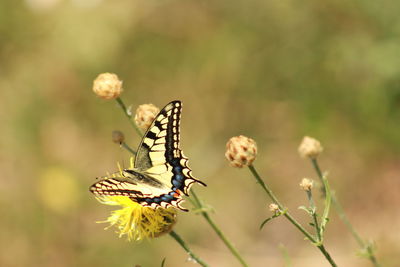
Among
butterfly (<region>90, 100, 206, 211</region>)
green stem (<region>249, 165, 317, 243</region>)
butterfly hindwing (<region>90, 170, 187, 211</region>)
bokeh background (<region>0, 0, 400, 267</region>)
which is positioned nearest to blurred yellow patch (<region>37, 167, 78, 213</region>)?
bokeh background (<region>0, 0, 400, 267</region>)

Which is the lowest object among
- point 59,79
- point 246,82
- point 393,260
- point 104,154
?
point 393,260

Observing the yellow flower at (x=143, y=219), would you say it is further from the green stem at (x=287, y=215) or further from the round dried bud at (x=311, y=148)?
the round dried bud at (x=311, y=148)

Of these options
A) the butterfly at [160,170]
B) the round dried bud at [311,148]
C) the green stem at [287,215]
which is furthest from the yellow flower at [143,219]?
the round dried bud at [311,148]

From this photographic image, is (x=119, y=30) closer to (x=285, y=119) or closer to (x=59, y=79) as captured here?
(x=59, y=79)

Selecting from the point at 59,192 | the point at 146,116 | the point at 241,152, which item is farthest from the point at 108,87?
the point at 59,192

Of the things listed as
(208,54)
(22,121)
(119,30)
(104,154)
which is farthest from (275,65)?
(22,121)

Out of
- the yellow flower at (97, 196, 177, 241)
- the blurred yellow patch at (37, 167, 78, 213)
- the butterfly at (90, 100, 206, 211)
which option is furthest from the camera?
the blurred yellow patch at (37, 167, 78, 213)

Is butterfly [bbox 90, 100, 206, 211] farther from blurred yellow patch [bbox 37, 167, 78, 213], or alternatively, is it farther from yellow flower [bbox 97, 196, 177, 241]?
blurred yellow patch [bbox 37, 167, 78, 213]
